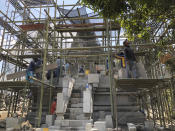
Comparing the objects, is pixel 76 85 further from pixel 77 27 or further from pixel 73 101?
pixel 77 27

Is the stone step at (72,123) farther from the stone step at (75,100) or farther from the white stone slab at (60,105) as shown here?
the stone step at (75,100)

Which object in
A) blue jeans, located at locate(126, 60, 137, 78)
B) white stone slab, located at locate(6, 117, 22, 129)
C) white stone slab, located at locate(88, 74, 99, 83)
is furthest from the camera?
white stone slab, located at locate(88, 74, 99, 83)

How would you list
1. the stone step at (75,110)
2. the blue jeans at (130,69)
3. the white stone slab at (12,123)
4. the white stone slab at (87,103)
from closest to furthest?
the blue jeans at (130,69) → the white stone slab at (12,123) → the white stone slab at (87,103) → the stone step at (75,110)

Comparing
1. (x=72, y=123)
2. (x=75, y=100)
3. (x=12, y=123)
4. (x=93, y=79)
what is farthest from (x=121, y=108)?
(x=12, y=123)

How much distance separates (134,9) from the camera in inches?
233

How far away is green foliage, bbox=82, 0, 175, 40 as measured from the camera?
207 inches

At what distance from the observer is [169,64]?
7.80 meters

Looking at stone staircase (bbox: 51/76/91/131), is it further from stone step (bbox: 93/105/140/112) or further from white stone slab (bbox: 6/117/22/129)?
white stone slab (bbox: 6/117/22/129)

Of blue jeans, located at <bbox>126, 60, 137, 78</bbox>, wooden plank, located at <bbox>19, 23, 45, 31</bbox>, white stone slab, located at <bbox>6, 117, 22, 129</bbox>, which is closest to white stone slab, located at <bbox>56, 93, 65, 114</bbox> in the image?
Result: white stone slab, located at <bbox>6, 117, 22, 129</bbox>

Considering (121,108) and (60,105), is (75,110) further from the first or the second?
(121,108)

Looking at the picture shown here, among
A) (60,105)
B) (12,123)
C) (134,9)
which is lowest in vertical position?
(12,123)

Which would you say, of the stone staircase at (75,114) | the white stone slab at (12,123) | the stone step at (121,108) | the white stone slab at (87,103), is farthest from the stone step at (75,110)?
the white stone slab at (12,123)

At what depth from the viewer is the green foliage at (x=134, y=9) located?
17.2 feet

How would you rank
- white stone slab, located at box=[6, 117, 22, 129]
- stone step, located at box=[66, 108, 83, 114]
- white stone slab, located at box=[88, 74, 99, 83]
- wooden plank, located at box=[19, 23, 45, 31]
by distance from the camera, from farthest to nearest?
wooden plank, located at box=[19, 23, 45, 31]
white stone slab, located at box=[88, 74, 99, 83]
stone step, located at box=[66, 108, 83, 114]
white stone slab, located at box=[6, 117, 22, 129]
